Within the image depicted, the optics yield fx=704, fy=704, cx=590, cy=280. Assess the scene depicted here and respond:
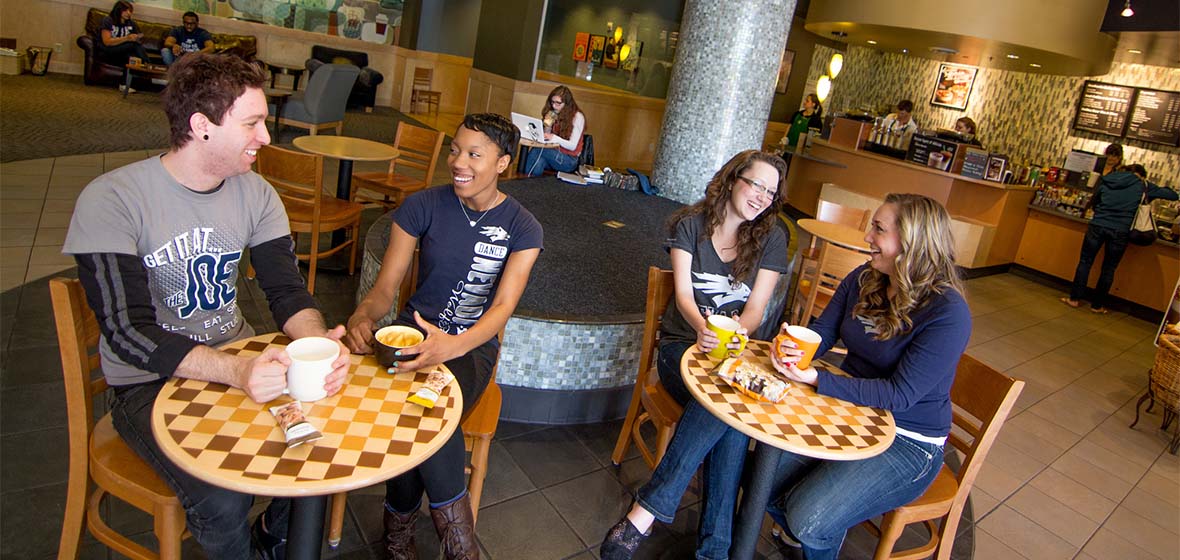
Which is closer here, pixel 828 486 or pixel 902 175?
pixel 828 486

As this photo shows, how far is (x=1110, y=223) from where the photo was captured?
6.56 meters

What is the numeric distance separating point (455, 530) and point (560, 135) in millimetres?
4491

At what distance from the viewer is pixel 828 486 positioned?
187cm

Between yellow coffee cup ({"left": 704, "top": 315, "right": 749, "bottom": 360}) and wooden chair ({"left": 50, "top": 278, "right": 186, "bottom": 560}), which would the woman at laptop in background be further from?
wooden chair ({"left": 50, "top": 278, "right": 186, "bottom": 560})

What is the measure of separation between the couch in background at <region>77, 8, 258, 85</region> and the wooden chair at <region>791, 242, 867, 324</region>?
295 inches

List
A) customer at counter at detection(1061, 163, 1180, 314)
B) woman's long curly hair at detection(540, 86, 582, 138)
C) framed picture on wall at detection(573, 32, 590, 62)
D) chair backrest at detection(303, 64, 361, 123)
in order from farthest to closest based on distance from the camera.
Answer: framed picture on wall at detection(573, 32, 590, 62), chair backrest at detection(303, 64, 361, 123), customer at counter at detection(1061, 163, 1180, 314), woman's long curly hair at detection(540, 86, 582, 138)

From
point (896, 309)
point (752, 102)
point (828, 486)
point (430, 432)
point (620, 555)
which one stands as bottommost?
point (620, 555)

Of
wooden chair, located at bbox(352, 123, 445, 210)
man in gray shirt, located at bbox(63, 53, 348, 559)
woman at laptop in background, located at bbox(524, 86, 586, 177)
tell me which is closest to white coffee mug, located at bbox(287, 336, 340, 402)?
man in gray shirt, located at bbox(63, 53, 348, 559)

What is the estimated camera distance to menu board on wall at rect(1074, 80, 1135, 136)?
8.71 metres

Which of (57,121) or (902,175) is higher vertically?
(902,175)

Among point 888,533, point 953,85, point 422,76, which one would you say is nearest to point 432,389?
point 888,533

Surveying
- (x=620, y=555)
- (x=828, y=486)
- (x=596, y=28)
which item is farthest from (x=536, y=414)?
(x=596, y=28)

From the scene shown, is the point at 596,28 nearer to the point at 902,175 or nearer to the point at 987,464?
the point at 902,175

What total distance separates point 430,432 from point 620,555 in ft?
3.15
